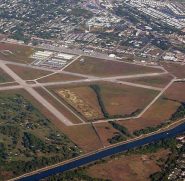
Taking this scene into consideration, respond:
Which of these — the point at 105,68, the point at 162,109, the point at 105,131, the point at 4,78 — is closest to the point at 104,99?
the point at 162,109

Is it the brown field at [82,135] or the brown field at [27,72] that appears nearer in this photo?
the brown field at [82,135]

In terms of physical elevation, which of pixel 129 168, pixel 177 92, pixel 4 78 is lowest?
pixel 4 78

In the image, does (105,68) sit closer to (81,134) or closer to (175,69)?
(175,69)

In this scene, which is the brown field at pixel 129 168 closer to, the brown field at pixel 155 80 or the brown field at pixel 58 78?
the brown field at pixel 155 80

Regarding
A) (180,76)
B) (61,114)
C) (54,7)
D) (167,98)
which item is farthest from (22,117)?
(54,7)

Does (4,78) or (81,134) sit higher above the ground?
Result: (81,134)

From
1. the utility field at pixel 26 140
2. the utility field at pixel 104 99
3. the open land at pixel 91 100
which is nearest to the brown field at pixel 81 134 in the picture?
the open land at pixel 91 100
